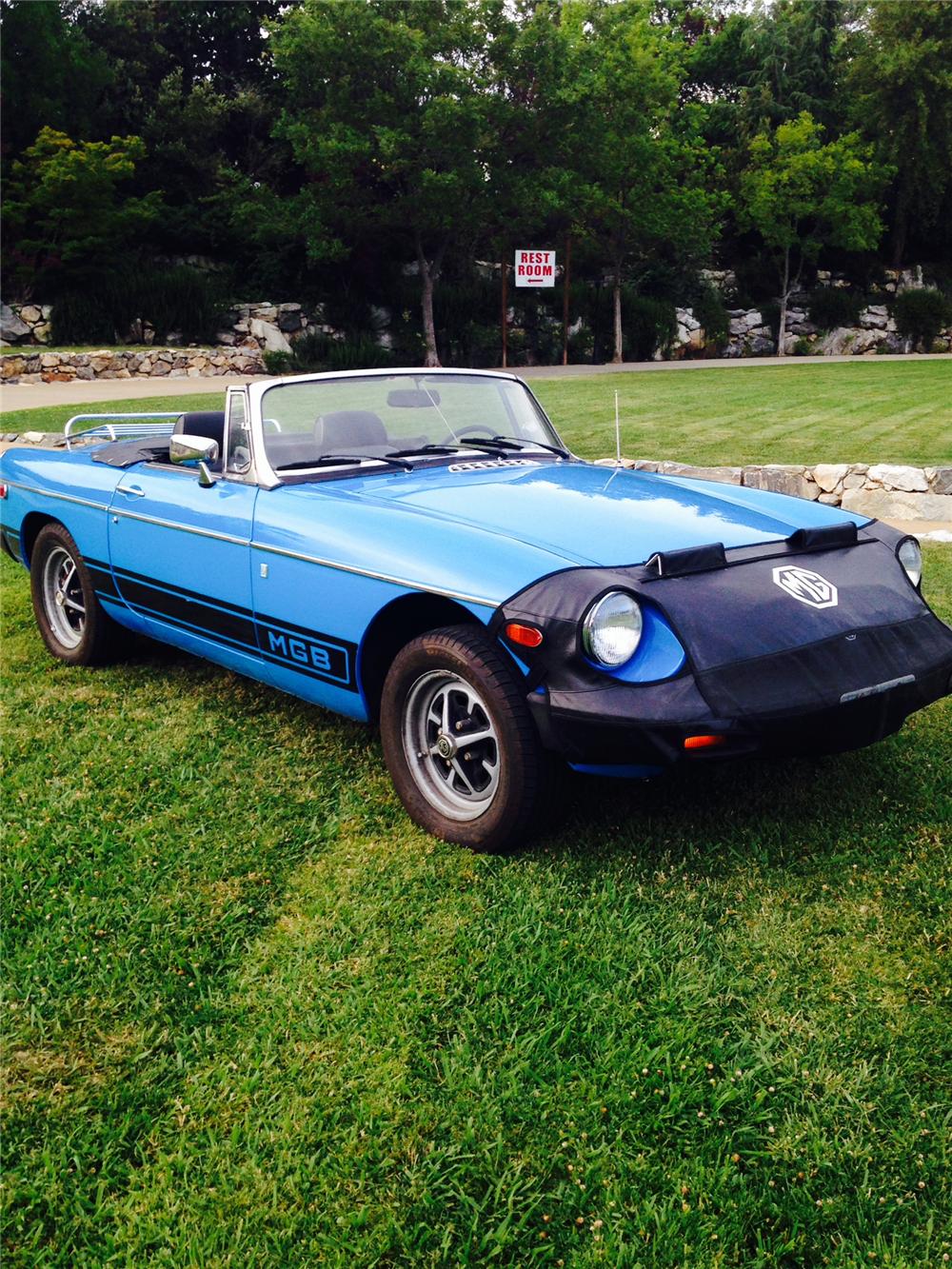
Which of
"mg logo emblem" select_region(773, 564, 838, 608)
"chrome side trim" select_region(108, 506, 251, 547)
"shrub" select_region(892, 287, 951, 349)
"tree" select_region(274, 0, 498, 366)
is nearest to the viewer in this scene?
"mg logo emblem" select_region(773, 564, 838, 608)

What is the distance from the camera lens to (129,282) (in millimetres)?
26938

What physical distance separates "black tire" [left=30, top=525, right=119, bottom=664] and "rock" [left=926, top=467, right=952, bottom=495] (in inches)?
256

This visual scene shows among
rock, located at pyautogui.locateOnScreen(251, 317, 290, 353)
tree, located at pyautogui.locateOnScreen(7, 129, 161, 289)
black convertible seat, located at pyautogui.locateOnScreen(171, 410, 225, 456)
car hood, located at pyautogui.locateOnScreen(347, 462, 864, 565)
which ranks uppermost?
tree, located at pyautogui.locateOnScreen(7, 129, 161, 289)

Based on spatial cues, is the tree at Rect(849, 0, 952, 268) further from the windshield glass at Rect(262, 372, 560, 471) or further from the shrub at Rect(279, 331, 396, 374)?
the windshield glass at Rect(262, 372, 560, 471)

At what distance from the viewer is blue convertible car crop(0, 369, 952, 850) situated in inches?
108

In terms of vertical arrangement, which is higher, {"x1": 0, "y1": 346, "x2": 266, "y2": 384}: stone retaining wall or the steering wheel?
{"x1": 0, "y1": 346, "x2": 266, "y2": 384}: stone retaining wall

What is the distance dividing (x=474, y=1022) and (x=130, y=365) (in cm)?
2423

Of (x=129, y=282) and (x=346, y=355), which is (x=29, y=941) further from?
(x=129, y=282)

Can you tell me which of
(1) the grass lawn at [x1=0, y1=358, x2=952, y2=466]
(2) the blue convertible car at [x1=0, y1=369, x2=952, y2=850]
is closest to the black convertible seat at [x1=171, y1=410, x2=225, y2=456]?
(2) the blue convertible car at [x1=0, y1=369, x2=952, y2=850]

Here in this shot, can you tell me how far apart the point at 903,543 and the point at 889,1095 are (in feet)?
6.61

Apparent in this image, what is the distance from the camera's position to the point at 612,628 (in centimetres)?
273

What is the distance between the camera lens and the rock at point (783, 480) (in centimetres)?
851

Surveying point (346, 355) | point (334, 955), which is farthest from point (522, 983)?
point (346, 355)

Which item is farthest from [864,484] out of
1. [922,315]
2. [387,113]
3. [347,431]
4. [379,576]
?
[922,315]
